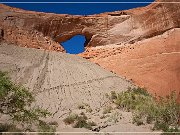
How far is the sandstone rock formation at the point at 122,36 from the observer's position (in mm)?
25281

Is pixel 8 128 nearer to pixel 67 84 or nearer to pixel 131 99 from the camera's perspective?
pixel 131 99

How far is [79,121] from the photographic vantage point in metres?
15.4

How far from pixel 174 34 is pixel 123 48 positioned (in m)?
4.97

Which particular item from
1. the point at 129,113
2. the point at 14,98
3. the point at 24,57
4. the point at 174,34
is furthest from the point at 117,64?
the point at 14,98

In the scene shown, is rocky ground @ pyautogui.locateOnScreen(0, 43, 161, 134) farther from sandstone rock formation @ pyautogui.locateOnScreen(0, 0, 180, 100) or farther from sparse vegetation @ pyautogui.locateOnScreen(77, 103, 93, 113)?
sandstone rock formation @ pyautogui.locateOnScreen(0, 0, 180, 100)

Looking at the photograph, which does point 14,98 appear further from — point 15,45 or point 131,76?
point 15,45

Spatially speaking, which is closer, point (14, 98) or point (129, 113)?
point (14, 98)

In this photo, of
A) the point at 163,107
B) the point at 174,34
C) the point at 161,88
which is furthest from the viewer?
the point at 174,34

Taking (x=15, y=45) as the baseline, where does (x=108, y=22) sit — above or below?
above

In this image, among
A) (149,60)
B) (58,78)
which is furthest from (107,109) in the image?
(149,60)

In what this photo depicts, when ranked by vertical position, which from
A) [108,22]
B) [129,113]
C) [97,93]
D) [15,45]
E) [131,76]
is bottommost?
[129,113]

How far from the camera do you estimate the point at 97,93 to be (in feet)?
68.0

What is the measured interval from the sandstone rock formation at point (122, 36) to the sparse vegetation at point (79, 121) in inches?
303

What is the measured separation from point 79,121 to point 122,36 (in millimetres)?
20350
